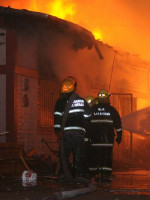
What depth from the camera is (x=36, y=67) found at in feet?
50.4

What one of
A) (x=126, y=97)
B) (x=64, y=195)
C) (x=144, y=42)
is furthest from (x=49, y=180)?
(x=144, y=42)

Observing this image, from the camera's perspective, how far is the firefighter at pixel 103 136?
11117 mm

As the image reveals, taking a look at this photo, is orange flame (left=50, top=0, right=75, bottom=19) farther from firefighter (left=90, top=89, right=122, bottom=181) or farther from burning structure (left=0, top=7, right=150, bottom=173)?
firefighter (left=90, top=89, right=122, bottom=181)

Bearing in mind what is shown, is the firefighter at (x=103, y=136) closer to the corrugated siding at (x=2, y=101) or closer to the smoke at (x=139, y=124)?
the smoke at (x=139, y=124)

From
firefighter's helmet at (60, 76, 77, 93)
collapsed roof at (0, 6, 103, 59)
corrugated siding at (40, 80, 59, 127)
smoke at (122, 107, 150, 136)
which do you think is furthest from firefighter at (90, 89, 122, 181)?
corrugated siding at (40, 80, 59, 127)

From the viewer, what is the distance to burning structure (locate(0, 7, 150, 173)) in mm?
14250

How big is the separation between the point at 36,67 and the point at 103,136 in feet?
15.5

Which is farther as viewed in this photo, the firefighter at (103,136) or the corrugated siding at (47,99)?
the corrugated siding at (47,99)

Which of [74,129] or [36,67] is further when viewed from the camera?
[36,67]

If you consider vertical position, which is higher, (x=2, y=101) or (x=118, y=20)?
(x=118, y=20)

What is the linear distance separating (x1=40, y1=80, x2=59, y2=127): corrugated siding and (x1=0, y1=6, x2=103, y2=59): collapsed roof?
141cm

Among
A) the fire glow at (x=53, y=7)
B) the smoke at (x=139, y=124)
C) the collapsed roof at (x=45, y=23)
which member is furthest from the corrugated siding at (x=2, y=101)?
the fire glow at (x=53, y=7)

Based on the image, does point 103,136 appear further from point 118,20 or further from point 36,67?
point 118,20

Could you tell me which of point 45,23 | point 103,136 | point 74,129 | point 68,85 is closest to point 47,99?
point 45,23
